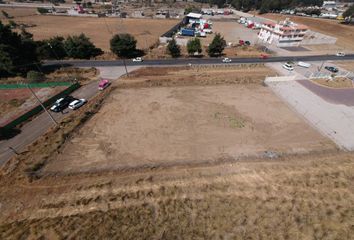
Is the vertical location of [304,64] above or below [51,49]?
below

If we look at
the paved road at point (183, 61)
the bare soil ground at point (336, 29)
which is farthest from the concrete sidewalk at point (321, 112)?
the bare soil ground at point (336, 29)

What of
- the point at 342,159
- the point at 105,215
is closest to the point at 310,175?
the point at 342,159

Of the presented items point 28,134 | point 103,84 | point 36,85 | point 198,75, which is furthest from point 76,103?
point 198,75

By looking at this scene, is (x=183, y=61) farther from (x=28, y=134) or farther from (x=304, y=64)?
(x=28, y=134)

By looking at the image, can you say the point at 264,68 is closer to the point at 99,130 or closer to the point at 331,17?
the point at 99,130

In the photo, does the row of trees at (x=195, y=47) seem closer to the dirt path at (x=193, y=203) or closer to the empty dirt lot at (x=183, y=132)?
the empty dirt lot at (x=183, y=132)

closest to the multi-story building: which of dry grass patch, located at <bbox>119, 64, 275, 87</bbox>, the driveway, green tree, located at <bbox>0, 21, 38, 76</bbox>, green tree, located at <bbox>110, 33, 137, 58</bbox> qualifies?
dry grass patch, located at <bbox>119, 64, 275, 87</bbox>
